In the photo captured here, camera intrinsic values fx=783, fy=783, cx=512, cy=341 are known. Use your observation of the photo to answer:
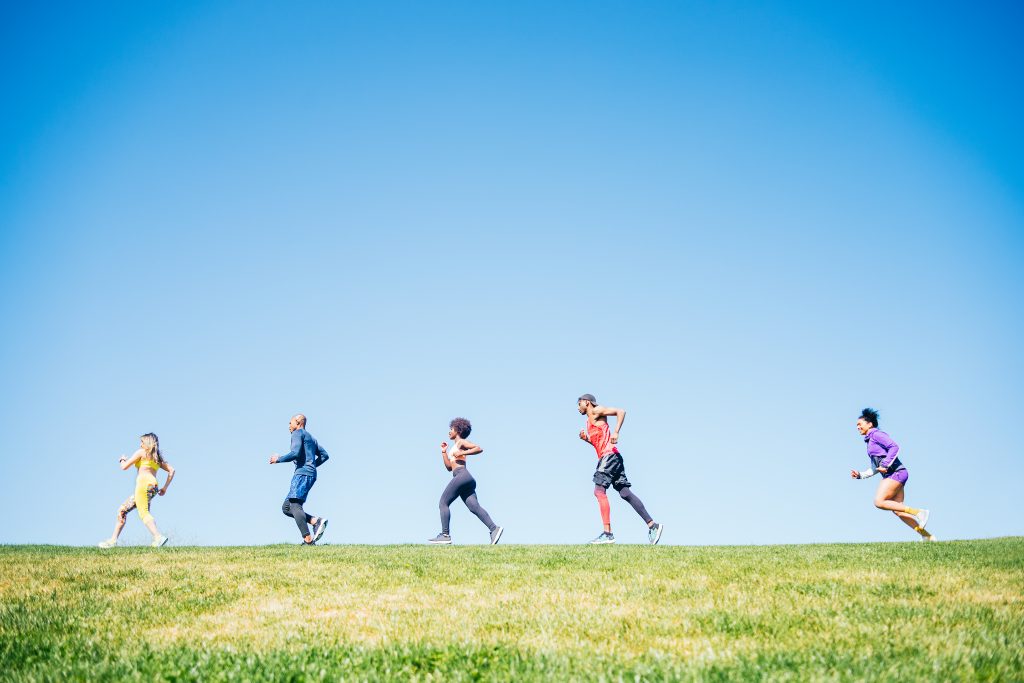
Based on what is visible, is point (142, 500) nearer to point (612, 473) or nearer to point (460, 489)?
point (460, 489)

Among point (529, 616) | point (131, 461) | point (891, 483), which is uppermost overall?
point (131, 461)

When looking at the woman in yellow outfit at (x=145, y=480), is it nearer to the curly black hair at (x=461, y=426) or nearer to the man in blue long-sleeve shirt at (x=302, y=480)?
the man in blue long-sleeve shirt at (x=302, y=480)

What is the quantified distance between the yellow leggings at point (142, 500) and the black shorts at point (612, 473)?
29.6ft

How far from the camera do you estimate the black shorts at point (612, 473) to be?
1484cm

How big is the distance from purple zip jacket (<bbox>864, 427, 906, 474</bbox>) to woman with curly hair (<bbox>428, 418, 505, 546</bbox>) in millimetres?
7264

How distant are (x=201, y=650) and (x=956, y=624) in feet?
21.7

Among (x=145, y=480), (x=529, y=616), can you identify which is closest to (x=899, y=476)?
(x=529, y=616)

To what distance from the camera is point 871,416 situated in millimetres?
15398

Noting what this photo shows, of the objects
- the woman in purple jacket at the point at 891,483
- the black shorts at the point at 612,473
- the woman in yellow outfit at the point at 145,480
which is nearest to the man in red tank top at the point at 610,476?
the black shorts at the point at 612,473

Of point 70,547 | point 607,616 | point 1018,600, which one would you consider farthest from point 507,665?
point 70,547

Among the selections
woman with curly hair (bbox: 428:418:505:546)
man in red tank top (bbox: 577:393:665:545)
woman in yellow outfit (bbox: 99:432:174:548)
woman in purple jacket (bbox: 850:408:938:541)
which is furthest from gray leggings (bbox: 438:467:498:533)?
woman in purple jacket (bbox: 850:408:938:541)

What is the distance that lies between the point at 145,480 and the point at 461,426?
6513 mm

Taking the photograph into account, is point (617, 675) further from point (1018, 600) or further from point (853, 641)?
point (1018, 600)

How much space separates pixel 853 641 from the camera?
6324 millimetres
